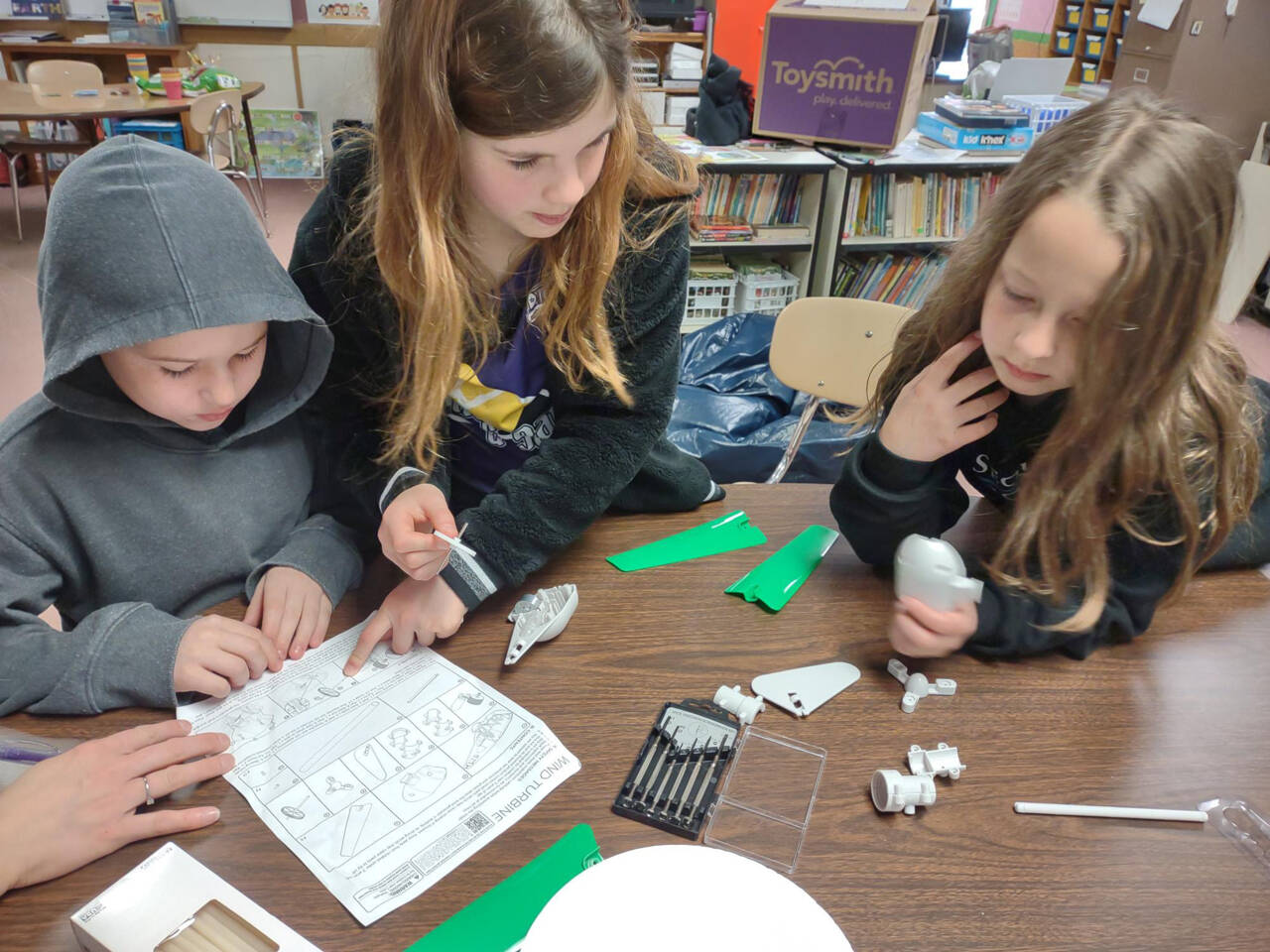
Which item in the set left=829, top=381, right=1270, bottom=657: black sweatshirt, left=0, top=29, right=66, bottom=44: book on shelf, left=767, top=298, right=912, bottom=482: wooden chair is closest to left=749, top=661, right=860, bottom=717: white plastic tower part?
left=829, top=381, right=1270, bottom=657: black sweatshirt

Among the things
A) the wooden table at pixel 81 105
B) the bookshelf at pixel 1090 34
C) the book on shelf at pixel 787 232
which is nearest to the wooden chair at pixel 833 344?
the book on shelf at pixel 787 232

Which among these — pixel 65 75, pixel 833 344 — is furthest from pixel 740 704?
pixel 65 75

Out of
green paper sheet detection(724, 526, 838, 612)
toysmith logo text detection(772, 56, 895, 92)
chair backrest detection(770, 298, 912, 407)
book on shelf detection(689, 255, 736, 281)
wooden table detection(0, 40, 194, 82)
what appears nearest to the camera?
green paper sheet detection(724, 526, 838, 612)

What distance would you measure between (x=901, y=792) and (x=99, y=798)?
1.93 feet

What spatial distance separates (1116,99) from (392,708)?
0.86m

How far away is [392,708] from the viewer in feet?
2.45

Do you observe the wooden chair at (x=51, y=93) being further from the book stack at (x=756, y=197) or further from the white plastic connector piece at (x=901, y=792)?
the white plastic connector piece at (x=901, y=792)

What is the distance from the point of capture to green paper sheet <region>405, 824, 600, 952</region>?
560 millimetres

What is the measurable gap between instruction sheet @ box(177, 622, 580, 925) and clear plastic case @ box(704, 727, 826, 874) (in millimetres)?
129

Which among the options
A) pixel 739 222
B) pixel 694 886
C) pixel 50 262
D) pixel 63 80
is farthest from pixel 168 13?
pixel 694 886

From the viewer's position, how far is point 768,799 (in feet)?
2.21

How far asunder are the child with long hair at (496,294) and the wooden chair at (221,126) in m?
3.09

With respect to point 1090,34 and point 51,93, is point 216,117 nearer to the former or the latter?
point 51,93

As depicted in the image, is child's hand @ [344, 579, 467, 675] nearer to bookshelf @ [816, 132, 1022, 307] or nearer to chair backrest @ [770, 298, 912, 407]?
chair backrest @ [770, 298, 912, 407]
